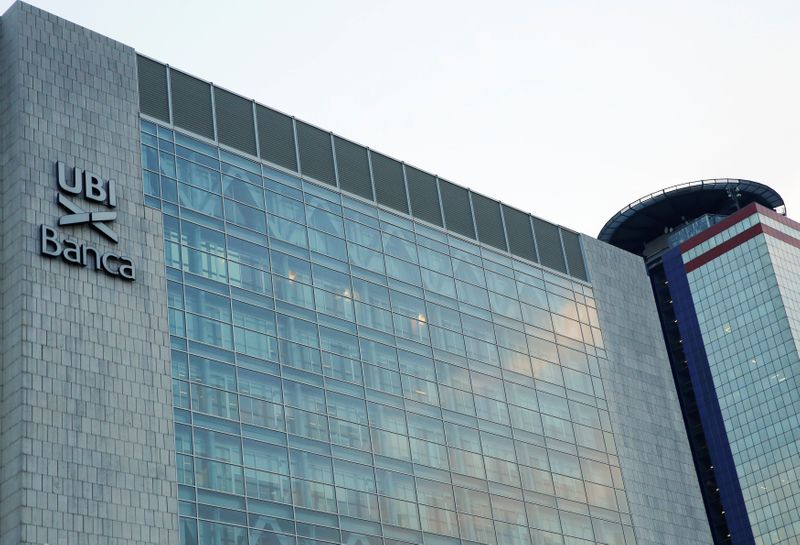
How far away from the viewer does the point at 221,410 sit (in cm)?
6172

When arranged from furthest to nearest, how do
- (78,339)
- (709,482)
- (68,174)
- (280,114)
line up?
(709,482) → (280,114) → (68,174) → (78,339)

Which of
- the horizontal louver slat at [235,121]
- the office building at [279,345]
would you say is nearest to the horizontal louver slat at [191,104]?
the office building at [279,345]

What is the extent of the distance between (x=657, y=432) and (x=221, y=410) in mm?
37071

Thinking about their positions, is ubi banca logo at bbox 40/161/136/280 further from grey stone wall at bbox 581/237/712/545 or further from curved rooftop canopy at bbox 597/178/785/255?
curved rooftop canopy at bbox 597/178/785/255

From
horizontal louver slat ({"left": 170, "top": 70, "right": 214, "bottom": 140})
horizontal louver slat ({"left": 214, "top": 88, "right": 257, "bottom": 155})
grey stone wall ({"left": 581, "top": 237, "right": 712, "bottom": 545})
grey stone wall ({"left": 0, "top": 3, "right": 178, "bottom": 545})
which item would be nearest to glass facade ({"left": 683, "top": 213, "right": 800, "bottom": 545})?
grey stone wall ({"left": 581, "top": 237, "right": 712, "bottom": 545})

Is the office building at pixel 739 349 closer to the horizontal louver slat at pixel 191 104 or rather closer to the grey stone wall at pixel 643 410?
the grey stone wall at pixel 643 410

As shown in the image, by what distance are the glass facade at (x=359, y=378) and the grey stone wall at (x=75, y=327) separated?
201 cm

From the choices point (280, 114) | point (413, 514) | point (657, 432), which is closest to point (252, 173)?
point (280, 114)

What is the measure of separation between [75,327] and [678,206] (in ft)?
487

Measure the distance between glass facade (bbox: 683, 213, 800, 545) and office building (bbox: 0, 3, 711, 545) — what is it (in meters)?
79.9

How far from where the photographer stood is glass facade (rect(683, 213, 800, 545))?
164 metres

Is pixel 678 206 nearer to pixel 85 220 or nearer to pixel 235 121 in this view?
pixel 235 121

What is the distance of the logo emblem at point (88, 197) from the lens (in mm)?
58781

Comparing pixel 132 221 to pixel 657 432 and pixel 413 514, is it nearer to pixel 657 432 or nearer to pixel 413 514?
pixel 413 514
